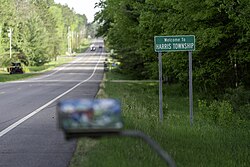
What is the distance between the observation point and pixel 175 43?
1169 cm

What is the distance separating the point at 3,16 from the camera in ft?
292

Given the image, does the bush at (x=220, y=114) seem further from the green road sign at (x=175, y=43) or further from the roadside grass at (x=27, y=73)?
the roadside grass at (x=27, y=73)

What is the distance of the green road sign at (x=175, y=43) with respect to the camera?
11.7 metres

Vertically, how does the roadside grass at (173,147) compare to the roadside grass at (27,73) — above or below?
→ below

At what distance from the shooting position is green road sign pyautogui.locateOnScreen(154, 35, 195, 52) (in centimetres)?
1168

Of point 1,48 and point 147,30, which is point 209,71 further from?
point 1,48

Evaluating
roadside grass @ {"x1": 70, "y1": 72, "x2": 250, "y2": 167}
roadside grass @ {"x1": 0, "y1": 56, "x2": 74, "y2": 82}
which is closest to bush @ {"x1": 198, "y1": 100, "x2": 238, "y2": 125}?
roadside grass @ {"x1": 70, "y1": 72, "x2": 250, "y2": 167}

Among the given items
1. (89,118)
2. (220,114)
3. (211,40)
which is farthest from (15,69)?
(89,118)

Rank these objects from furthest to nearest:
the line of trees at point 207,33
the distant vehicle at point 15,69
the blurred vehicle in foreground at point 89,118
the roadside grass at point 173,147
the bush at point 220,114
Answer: the distant vehicle at point 15,69
the line of trees at point 207,33
the bush at point 220,114
the roadside grass at point 173,147
the blurred vehicle in foreground at point 89,118

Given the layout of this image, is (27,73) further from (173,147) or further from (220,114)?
(173,147)

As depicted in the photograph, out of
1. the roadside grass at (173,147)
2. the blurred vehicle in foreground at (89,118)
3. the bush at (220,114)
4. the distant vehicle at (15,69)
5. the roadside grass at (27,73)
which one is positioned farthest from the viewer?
the distant vehicle at (15,69)

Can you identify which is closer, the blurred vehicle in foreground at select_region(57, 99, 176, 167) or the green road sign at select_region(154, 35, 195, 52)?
the blurred vehicle in foreground at select_region(57, 99, 176, 167)

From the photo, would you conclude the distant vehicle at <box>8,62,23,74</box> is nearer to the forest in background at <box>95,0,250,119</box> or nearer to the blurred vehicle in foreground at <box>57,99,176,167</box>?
the forest in background at <box>95,0,250,119</box>

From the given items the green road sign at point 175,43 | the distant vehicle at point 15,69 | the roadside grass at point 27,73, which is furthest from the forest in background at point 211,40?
the distant vehicle at point 15,69
